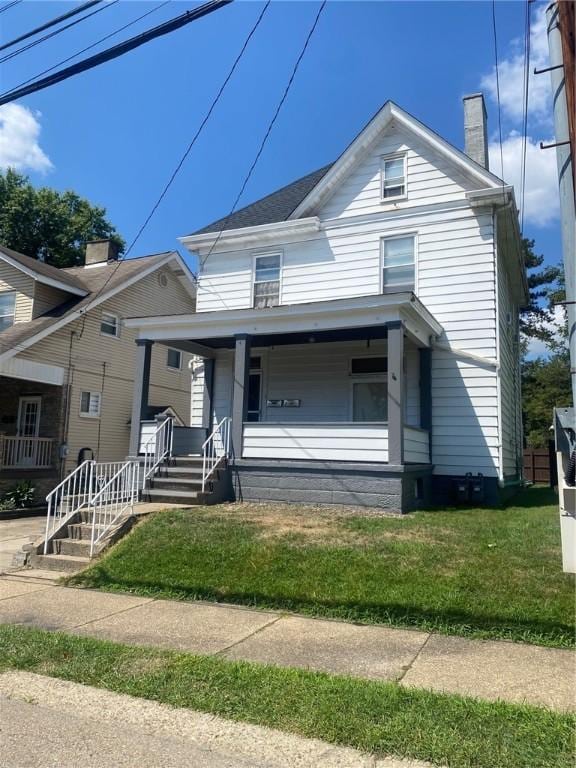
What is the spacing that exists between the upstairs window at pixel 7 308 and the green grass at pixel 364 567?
12505 millimetres

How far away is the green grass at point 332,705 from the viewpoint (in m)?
3.04

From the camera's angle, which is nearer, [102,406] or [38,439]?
[38,439]

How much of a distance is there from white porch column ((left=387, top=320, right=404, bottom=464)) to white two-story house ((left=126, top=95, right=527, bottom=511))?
0.03 metres

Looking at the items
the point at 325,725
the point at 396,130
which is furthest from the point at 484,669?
the point at 396,130

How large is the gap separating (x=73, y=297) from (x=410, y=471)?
14.1 meters

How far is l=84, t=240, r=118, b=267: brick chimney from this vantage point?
24008 millimetres

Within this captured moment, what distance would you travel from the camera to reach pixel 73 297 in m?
19.8

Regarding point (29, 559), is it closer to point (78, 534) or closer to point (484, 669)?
point (78, 534)

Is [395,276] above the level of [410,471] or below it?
above

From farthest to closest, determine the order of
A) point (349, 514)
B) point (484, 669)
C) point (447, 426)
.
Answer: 1. point (447, 426)
2. point (349, 514)
3. point (484, 669)

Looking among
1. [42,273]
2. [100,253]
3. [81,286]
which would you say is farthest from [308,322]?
[100,253]

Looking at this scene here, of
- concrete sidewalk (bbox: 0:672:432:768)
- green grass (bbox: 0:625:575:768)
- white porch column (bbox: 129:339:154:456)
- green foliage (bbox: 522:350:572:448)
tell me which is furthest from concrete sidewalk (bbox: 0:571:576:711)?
green foliage (bbox: 522:350:572:448)

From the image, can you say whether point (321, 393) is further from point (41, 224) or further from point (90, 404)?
point (41, 224)

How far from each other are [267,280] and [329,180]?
291 cm
